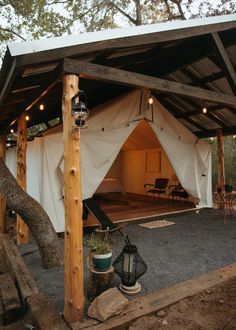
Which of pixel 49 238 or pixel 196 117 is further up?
pixel 196 117

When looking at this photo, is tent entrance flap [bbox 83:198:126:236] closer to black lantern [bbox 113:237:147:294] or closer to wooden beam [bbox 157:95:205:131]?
black lantern [bbox 113:237:147:294]

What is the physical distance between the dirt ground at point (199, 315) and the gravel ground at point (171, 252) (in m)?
0.33

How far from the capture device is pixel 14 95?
11.0ft

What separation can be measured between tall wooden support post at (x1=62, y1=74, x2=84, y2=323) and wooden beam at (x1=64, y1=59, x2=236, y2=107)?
0.20 meters

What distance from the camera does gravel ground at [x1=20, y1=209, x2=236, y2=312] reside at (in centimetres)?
288

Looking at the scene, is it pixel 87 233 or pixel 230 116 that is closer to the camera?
pixel 87 233

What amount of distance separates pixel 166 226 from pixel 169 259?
1.85 meters

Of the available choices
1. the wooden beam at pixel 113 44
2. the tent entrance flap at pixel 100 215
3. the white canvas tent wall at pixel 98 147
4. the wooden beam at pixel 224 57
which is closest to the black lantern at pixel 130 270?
the tent entrance flap at pixel 100 215

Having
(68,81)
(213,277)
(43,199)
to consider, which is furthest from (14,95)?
(213,277)

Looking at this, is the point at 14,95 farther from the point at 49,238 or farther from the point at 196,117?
the point at 196,117

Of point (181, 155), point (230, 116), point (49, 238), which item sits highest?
point (230, 116)

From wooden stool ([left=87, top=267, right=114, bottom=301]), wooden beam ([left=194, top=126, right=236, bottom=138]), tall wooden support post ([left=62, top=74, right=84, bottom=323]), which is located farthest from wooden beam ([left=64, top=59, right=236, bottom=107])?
wooden beam ([left=194, top=126, right=236, bottom=138])

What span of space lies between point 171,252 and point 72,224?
7.27 feet

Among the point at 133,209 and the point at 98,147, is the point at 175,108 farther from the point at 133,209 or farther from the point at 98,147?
the point at 98,147
